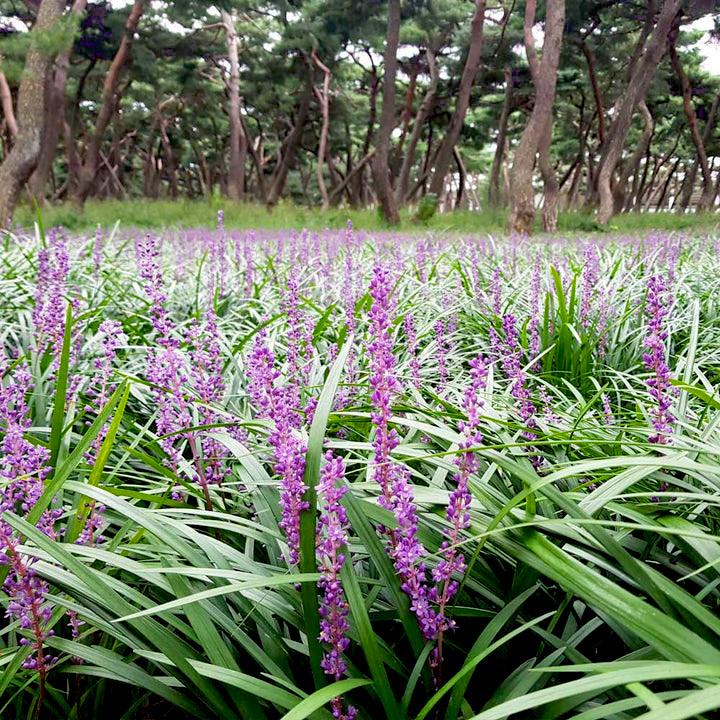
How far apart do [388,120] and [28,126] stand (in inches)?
309

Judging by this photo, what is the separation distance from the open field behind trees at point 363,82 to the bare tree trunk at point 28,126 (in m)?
0.02

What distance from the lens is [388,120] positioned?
50.1ft

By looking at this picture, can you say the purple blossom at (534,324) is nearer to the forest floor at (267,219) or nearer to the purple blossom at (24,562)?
the purple blossom at (24,562)

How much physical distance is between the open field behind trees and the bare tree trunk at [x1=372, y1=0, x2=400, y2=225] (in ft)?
0.11

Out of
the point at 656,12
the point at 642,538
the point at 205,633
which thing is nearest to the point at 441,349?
the point at 642,538

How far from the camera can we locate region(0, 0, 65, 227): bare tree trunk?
33.6ft

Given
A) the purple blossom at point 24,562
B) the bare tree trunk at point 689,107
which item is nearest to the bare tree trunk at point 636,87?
the bare tree trunk at point 689,107

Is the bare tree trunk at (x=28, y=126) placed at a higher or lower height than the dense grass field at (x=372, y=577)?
higher

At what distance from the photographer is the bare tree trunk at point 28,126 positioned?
10234mm

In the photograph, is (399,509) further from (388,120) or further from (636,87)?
(636,87)

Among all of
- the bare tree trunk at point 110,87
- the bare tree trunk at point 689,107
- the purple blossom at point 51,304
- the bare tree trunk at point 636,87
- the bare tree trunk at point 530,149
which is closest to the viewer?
the purple blossom at point 51,304

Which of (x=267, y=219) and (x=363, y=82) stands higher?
(x=363, y=82)

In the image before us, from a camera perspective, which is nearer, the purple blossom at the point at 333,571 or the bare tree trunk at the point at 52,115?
the purple blossom at the point at 333,571

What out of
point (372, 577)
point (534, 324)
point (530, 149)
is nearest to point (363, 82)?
point (530, 149)
